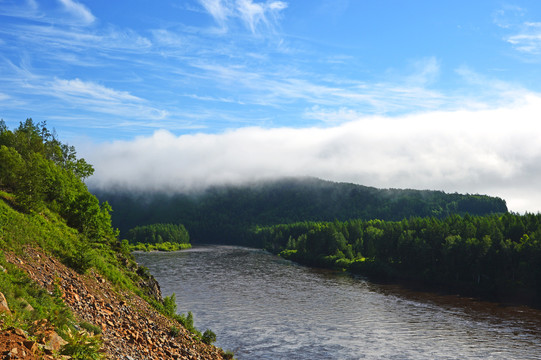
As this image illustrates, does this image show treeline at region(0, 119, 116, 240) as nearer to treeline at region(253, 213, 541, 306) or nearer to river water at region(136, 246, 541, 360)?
river water at region(136, 246, 541, 360)

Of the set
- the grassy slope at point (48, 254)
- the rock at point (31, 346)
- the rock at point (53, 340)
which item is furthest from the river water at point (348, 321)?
the rock at point (31, 346)

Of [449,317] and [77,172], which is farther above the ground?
[77,172]

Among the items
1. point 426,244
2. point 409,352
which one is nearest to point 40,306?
point 409,352

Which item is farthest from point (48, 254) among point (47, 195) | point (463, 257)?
point (463, 257)

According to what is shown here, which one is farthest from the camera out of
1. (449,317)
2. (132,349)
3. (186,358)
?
(449,317)

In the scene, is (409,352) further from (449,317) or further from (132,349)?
(132,349)

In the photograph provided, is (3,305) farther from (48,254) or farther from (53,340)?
(48,254)

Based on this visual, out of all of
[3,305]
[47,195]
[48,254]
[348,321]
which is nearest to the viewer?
[3,305]

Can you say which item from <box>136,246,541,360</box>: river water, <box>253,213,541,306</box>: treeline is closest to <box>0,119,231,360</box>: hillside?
<box>136,246,541,360</box>: river water

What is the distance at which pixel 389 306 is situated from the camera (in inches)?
3125

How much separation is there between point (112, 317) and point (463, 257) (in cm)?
10721

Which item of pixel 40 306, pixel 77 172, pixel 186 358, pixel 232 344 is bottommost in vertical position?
pixel 232 344

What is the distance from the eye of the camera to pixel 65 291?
27.5m

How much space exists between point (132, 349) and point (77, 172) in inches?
3588
